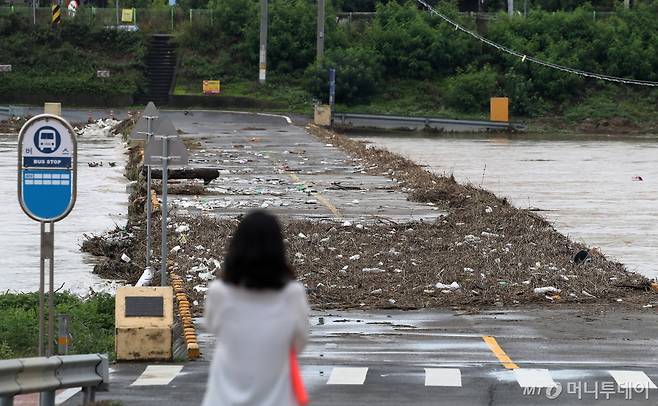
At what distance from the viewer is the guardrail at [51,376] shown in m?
10.4

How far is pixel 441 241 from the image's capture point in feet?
82.0

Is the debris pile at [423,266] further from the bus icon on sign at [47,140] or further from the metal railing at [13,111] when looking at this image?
the metal railing at [13,111]

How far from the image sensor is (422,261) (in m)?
22.3

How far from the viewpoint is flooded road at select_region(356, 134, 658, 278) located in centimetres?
2855

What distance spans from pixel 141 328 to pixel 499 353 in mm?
3766

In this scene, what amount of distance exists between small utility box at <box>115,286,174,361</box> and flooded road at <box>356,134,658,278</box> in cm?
1049

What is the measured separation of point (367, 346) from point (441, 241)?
972 centimetres

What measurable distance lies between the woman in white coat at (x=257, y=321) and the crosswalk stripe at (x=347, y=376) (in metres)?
6.55

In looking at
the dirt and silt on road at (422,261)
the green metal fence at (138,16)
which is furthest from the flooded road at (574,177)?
the green metal fence at (138,16)

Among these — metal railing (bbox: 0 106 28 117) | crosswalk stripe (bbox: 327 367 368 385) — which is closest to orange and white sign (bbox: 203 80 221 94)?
metal railing (bbox: 0 106 28 117)

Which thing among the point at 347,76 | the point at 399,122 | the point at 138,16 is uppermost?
the point at 138,16

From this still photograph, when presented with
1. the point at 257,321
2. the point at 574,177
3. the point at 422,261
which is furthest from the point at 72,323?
the point at 574,177

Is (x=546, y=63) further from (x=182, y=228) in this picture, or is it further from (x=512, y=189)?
(x=182, y=228)

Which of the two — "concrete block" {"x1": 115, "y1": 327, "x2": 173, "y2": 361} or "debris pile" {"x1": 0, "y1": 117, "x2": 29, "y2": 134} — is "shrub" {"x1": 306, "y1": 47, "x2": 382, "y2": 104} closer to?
"debris pile" {"x1": 0, "y1": 117, "x2": 29, "y2": 134}
